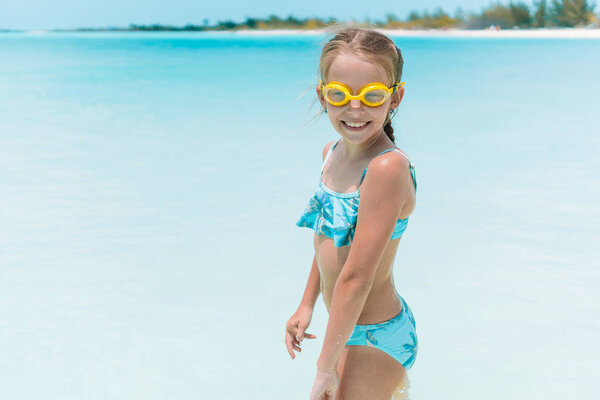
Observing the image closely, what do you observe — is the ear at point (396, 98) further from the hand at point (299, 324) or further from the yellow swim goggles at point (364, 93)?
the hand at point (299, 324)

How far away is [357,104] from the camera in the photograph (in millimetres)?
1715

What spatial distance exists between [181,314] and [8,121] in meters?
7.07

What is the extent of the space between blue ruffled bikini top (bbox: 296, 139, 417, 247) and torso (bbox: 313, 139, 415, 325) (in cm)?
2

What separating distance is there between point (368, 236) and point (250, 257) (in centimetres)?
266

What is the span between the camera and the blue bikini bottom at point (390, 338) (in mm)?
1880

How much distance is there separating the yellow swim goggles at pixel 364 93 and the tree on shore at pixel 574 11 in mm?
41518

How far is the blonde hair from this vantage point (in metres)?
1.70

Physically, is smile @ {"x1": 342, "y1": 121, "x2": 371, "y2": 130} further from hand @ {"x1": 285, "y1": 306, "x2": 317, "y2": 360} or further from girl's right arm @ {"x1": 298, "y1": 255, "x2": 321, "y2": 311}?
hand @ {"x1": 285, "y1": 306, "x2": 317, "y2": 360}

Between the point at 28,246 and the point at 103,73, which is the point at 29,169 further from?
the point at 103,73

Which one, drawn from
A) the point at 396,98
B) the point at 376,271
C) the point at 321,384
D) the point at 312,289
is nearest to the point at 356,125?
the point at 396,98

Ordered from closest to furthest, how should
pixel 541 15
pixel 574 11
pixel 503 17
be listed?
1. pixel 574 11
2. pixel 541 15
3. pixel 503 17

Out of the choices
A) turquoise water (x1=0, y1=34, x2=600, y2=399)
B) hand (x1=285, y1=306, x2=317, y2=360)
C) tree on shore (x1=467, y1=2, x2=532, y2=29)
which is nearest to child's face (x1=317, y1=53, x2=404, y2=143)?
turquoise water (x1=0, y1=34, x2=600, y2=399)

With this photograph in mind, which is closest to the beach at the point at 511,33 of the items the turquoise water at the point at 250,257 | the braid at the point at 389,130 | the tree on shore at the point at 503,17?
the tree on shore at the point at 503,17

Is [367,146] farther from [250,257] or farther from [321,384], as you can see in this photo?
[250,257]
